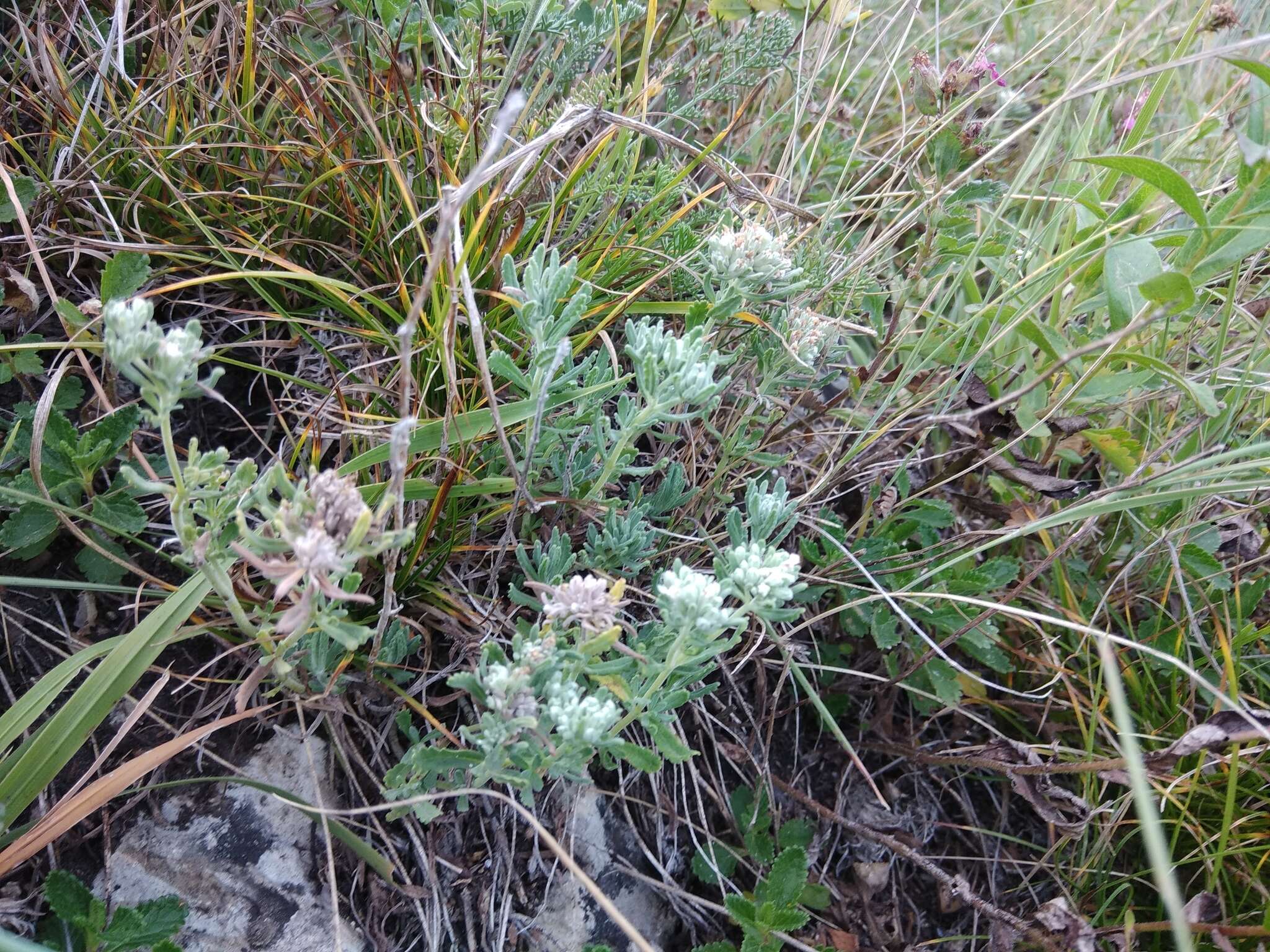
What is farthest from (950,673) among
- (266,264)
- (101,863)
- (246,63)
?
(246,63)

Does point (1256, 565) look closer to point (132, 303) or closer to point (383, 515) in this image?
point (383, 515)

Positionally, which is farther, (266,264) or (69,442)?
(266,264)

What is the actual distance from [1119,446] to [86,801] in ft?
7.48

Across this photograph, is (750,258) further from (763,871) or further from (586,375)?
(763,871)

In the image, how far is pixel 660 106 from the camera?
276cm

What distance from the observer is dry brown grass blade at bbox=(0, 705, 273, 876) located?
1393mm

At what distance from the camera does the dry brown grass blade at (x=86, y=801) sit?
4.57ft

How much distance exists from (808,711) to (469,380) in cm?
125

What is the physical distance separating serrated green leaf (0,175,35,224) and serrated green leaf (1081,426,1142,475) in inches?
98.9

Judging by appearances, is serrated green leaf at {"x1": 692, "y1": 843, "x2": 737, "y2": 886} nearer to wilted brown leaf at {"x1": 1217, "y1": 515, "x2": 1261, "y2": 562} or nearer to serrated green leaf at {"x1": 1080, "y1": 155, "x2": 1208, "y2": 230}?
wilted brown leaf at {"x1": 1217, "y1": 515, "x2": 1261, "y2": 562}

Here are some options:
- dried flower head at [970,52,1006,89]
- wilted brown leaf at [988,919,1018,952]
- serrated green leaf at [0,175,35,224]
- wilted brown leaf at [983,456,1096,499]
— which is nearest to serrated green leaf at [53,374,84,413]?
serrated green leaf at [0,175,35,224]

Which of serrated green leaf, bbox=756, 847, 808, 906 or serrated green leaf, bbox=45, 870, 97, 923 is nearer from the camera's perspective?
serrated green leaf, bbox=45, 870, 97, 923

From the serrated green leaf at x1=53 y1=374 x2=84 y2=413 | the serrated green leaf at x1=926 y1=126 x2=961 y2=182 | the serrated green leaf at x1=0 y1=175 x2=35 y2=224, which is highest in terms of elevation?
the serrated green leaf at x1=926 y1=126 x2=961 y2=182

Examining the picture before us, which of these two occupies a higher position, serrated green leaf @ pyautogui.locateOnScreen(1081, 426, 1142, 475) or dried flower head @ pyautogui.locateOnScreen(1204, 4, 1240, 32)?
dried flower head @ pyautogui.locateOnScreen(1204, 4, 1240, 32)
